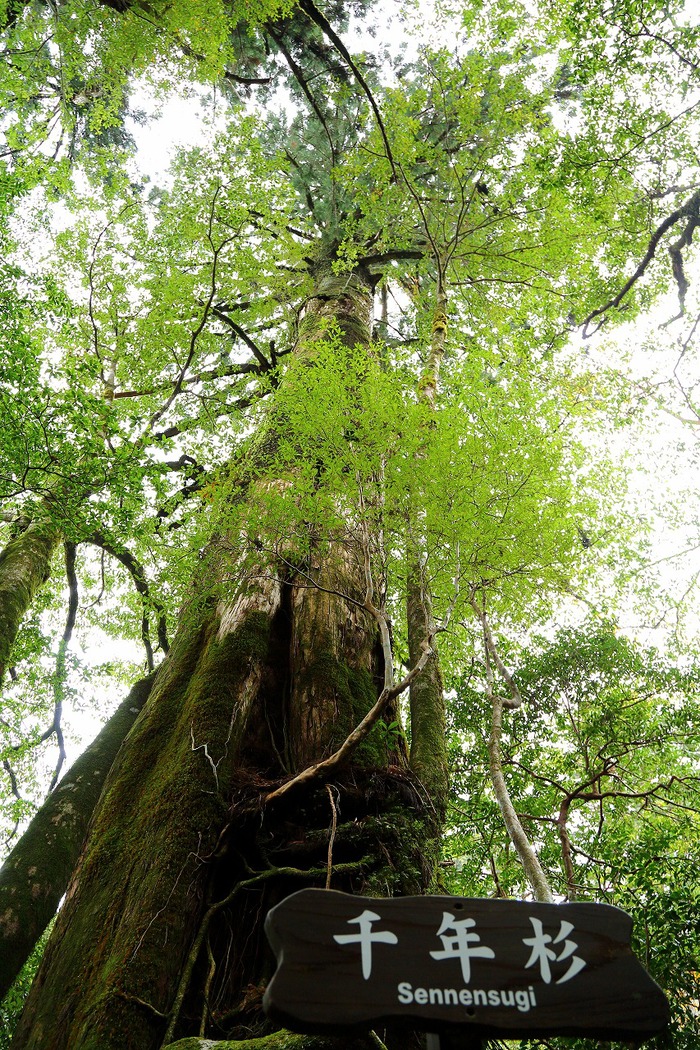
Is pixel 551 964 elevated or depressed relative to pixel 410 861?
depressed

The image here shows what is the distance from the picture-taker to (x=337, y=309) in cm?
957

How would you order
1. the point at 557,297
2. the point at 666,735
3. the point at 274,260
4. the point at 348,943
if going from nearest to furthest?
the point at 348,943, the point at 666,735, the point at 557,297, the point at 274,260

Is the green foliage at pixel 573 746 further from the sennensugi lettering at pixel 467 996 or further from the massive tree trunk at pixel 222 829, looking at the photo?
the sennensugi lettering at pixel 467 996

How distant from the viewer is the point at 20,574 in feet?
23.7

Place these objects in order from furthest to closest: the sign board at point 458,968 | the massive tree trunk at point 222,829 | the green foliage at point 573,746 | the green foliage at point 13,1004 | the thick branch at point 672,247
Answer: the thick branch at point 672,247 < the green foliage at point 573,746 < the green foliage at point 13,1004 < the massive tree trunk at point 222,829 < the sign board at point 458,968

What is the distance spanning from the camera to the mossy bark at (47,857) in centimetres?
463

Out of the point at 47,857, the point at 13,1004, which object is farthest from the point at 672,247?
the point at 13,1004

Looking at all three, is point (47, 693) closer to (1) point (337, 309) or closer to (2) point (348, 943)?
(1) point (337, 309)

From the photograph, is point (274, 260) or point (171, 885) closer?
point (171, 885)

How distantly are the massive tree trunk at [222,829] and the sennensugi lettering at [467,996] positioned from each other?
1.30 metres

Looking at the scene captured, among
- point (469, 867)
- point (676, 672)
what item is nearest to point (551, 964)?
point (469, 867)

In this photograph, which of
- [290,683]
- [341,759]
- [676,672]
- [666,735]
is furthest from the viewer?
[676,672]

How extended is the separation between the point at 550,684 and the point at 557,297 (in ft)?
18.5

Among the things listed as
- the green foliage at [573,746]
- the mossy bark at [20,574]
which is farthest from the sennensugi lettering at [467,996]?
the mossy bark at [20,574]
